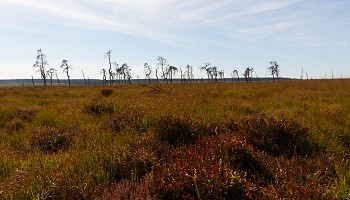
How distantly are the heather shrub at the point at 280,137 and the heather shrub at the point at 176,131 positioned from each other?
3.21 feet

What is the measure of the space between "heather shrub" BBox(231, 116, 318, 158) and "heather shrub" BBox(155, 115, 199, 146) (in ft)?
3.21

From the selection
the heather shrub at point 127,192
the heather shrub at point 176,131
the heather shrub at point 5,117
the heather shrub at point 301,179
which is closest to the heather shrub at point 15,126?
the heather shrub at point 5,117

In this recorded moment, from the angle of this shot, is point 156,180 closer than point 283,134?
Yes

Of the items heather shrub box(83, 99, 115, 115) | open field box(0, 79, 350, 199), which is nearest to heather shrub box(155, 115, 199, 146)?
open field box(0, 79, 350, 199)

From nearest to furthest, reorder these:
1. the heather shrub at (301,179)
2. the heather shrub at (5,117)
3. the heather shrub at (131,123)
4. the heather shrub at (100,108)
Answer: the heather shrub at (301,179) → the heather shrub at (131,123) → the heather shrub at (5,117) → the heather shrub at (100,108)

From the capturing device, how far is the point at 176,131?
5.25 metres

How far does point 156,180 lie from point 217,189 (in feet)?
2.47

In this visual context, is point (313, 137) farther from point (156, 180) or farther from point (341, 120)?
point (156, 180)

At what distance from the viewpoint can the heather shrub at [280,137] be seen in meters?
4.60

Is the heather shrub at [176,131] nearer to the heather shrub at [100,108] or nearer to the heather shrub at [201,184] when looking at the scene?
the heather shrub at [201,184]

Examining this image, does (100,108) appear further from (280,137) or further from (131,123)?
(280,137)

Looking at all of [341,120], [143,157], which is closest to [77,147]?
[143,157]

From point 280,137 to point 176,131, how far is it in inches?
76.7

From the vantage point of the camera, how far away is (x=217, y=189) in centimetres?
276
